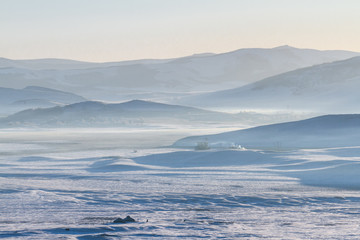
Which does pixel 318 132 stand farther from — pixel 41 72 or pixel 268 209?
pixel 41 72

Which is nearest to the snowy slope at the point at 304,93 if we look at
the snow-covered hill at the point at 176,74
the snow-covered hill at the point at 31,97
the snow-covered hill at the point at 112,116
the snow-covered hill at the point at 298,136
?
the snow-covered hill at the point at 112,116

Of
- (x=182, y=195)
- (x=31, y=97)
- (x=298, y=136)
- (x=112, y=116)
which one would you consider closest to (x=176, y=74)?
(x=31, y=97)

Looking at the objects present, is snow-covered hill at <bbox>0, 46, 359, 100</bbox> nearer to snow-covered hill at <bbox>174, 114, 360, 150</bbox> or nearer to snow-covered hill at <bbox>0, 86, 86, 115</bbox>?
snow-covered hill at <bbox>0, 86, 86, 115</bbox>

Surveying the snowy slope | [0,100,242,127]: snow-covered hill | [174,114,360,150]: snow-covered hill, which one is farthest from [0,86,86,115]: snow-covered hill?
[174,114,360,150]: snow-covered hill

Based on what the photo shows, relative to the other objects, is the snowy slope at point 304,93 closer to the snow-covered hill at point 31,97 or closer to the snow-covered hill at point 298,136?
the snow-covered hill at point 31,97

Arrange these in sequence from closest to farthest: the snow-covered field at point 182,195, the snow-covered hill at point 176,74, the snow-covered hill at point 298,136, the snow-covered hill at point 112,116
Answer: the snow-covered field at point 182,195 → the snow-covered hill at point 298,136 → the snow-covered hill at point 112,116 → the snow-covered hill at point 176,74

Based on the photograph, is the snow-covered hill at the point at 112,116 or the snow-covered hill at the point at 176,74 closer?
the snow-covered hill at the point at 112,116

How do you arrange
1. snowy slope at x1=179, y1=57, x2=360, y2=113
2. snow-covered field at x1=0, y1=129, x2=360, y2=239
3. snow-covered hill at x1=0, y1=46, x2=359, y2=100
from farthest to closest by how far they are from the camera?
snow-covered hill at x1=0, y1=46, x2=359, y2=100 < snowy slope at x1=179, y1=57, x2=360, y2=113 < snow-covered field at x1=0, y1=129, x2=360, y2=239
